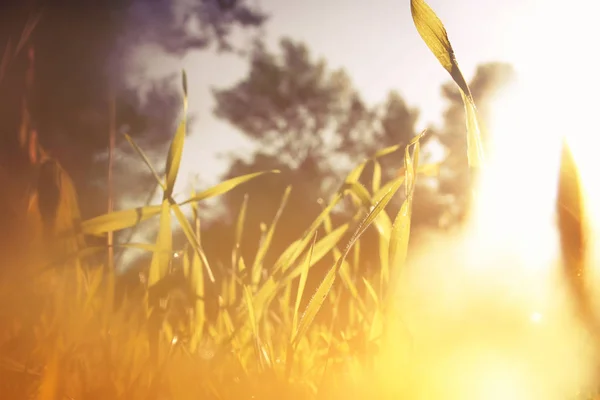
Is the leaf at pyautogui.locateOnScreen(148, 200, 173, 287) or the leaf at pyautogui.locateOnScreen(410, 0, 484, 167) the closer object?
the leaf at pyautogui.locateOnScreen(410, 0, 484, 167)

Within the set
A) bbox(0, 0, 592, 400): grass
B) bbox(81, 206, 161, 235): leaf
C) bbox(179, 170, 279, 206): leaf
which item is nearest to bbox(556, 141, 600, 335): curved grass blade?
bbox(0, 0, 592, 400): grass

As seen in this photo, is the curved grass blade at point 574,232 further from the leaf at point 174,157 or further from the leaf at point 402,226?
the leaf at point 174,157

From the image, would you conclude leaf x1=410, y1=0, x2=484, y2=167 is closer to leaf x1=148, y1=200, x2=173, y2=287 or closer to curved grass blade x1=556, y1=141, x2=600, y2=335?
curved grass blade x1=556, y1=141, x2=600, y2=335

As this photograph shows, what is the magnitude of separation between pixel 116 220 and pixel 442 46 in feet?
1.12

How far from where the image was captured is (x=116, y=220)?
1.55 feet

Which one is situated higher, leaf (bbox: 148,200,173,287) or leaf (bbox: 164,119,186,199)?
leaf (bbox: 164,119,186,199)

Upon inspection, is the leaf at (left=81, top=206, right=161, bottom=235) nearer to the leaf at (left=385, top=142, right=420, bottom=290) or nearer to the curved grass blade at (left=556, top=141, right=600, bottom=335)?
the leaf at (left=385, top=142, right=420, bottom=290)

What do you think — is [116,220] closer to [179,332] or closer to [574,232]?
[179,332]

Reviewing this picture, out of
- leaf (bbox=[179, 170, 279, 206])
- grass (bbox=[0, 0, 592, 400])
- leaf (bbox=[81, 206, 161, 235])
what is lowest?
grass (bbox=[0, 0, 592, 400])

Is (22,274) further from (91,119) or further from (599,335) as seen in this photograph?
(91,119)

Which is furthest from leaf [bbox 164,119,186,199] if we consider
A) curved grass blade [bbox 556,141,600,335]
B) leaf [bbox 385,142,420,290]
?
curved grass blade [bbox 556,141,600,335]

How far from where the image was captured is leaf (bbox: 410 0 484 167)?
1.12ft

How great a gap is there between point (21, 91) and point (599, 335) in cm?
58

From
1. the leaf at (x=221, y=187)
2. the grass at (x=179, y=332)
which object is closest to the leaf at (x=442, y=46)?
the grass at (x=179, y=332)
